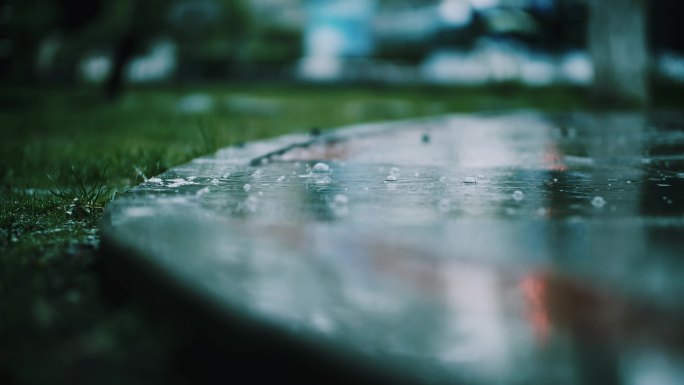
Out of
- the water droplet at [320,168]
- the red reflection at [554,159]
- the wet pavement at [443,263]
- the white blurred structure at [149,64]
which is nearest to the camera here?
the wet pavement at [443,263]

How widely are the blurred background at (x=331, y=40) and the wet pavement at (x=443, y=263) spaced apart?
6.54m

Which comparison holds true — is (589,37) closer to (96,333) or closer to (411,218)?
(411,218)

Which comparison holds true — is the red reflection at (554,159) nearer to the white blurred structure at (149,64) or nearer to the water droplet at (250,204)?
the water droplet at (250,204)

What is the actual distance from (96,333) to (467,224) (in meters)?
0.76

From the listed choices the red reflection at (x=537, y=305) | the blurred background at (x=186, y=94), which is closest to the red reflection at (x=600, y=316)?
the red reflection at (x=537, y=305)

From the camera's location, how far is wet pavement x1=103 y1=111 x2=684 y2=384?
855 millimetres

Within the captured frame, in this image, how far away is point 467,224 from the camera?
1357 millimetres

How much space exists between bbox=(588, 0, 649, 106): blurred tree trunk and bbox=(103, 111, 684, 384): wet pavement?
5.62m

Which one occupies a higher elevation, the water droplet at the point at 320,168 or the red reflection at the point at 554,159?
the water droplet at the point at 320,168

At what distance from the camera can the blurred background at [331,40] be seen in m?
9.29

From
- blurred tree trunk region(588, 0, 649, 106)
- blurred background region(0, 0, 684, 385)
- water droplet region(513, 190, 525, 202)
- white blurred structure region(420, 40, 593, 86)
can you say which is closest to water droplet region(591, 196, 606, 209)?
water droplet region(513, 190, 525, 202)

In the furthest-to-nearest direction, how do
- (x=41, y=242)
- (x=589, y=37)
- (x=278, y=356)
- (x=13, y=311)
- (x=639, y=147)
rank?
(x=589, y=37)
(x=639, y=147)
(x=41, y=242)
(x=13, y=311)
(x=278, y=356)

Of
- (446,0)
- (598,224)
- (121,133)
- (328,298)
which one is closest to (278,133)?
(121,133)

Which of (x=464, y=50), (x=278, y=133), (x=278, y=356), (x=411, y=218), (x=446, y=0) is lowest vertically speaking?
(x=278, y=356)
